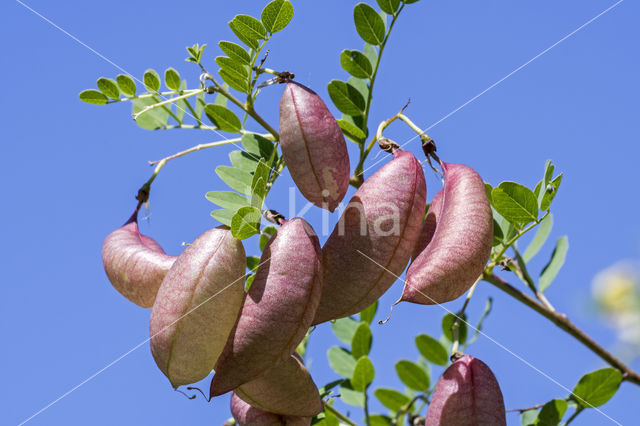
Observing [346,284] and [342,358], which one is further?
[342,358]

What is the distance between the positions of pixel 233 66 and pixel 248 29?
4.7 inches

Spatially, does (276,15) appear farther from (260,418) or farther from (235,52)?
(260,418)

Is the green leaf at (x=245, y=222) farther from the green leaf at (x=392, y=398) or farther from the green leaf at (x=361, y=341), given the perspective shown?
the green leaf at (x=392, y=398)

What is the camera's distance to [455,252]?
1544 millimetres

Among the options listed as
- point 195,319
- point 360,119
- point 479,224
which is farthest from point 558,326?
point 195,319

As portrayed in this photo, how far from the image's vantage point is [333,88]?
2096 mm

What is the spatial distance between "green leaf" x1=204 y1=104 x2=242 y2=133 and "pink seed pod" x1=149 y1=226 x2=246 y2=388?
671mm

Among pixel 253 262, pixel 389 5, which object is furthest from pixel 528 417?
pixel 389 5

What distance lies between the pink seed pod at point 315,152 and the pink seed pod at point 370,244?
6 centimetres

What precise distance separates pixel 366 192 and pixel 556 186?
0.51 metres

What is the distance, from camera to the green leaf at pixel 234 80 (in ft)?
6.41

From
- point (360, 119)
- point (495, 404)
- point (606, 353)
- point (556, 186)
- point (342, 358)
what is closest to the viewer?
point (495, 404)

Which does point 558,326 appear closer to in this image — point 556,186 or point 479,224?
point 556,186

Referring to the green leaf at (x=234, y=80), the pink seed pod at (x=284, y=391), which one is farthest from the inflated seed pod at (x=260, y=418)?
the green leaf at (x=234, y=80)
